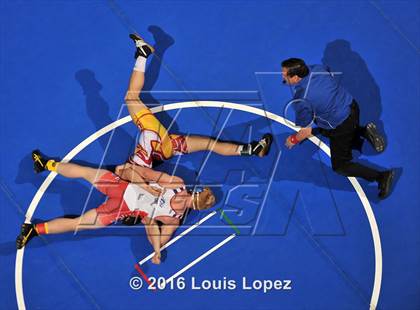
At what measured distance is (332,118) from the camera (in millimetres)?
5375

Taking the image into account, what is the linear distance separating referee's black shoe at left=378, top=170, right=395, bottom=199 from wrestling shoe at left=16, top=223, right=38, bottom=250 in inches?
164

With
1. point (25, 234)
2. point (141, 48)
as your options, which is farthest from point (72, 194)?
point (141, 48)

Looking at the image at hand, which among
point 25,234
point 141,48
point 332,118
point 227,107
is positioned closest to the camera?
point 332,118

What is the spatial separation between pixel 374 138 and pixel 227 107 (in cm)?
176

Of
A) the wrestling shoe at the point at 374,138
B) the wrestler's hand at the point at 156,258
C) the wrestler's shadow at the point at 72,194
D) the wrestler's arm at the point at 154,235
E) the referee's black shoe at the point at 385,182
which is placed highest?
the wrestling shoe at the point at 374,138

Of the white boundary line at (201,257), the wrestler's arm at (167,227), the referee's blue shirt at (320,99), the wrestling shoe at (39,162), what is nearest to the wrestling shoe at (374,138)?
the referee's blue shirt at (320,99)

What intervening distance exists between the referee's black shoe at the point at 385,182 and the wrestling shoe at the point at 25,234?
164 inches

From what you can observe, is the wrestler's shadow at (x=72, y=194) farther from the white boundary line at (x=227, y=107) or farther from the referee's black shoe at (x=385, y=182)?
the referee's black shoe at (x=385, y=182)

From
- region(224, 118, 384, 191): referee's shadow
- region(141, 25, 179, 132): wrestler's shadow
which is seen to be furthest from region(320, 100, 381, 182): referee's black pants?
region(141, 25, 179, 132): wrestler's shadow

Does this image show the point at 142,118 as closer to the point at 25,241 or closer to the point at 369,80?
the point at 25,241

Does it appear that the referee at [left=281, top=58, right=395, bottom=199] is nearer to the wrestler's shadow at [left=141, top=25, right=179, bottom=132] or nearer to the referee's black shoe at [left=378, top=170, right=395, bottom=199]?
the referee's black shoe at [left=378, top=170, right=395, bottom=199]

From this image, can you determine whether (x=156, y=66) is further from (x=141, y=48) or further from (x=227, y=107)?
(x=227, y=107)

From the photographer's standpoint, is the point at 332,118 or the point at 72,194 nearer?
the point at 332,118

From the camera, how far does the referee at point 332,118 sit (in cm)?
517
